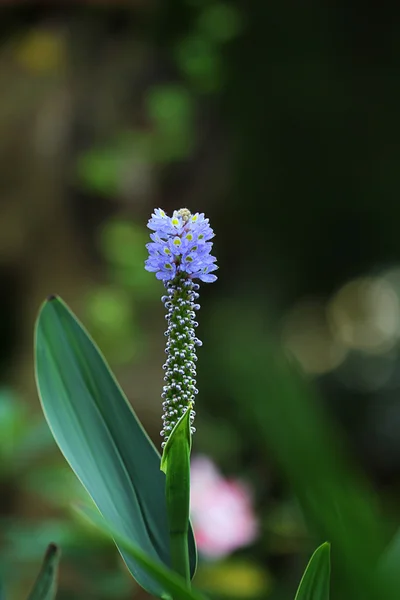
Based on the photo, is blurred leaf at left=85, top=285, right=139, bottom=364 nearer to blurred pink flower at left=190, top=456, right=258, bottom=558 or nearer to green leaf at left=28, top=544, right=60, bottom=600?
blurred pink flower at left=190, top=456, right=258, bottom=558

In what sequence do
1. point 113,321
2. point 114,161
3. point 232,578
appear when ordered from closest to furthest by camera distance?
point 232,578 → point 113,321 → point 114,161

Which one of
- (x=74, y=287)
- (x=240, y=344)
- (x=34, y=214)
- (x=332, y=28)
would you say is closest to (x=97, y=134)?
(x=34, y=214)

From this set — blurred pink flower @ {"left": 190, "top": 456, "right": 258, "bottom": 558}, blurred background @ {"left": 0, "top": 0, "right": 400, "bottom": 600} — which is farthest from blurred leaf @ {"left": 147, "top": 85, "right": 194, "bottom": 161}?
blurred pink flower @ {"left": 190, "top": 456, "right": 258, "bottom": 558}

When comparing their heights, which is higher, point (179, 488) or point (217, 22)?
point (217, 22)

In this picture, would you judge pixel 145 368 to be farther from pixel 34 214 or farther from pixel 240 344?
pixel 240 344

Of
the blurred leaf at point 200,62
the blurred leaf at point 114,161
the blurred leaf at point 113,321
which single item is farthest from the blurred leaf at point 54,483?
the blurred leaf at point 200,62

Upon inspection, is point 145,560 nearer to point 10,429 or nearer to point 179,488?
point 179,488

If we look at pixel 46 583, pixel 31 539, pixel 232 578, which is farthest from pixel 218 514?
pixel 46 583
